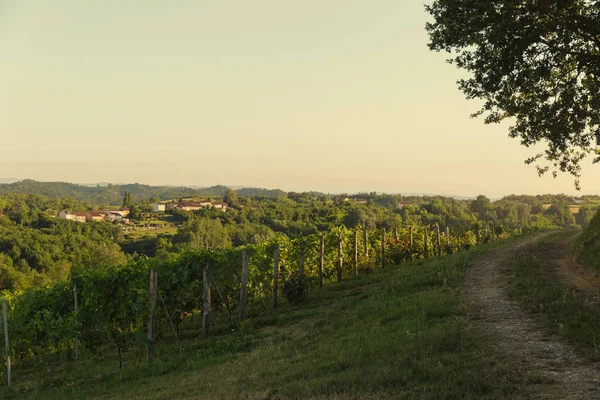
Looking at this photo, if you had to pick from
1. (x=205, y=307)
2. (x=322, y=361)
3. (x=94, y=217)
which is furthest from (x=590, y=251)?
(x=94, y=217)

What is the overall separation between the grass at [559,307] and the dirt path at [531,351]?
0.80 feet

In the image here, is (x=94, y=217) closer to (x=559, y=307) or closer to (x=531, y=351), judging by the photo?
(x=559, y=307)

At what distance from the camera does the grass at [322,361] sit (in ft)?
20.9

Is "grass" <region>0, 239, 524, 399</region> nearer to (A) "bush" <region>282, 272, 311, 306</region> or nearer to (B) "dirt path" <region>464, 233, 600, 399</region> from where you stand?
(B) "dirt path" <region>464, 233, 600, 399</region>

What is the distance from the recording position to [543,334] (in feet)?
26.9

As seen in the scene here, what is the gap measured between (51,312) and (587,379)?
45.3 feet

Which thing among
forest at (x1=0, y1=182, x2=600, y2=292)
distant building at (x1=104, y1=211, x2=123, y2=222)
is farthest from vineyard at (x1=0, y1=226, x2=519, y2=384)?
distant building at (x1=104, y1=211, x2=123, y2=222)

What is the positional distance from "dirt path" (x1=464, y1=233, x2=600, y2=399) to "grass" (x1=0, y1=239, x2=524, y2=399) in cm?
29

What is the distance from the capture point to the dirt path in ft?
18.5

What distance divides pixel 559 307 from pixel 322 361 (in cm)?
557

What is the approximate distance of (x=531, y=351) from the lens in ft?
23.7

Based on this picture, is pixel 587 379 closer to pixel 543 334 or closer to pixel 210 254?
pixel 543 334

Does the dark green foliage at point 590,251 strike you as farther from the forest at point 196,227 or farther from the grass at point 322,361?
the forest at point 196,227

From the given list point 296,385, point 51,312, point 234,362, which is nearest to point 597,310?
point 296,385
